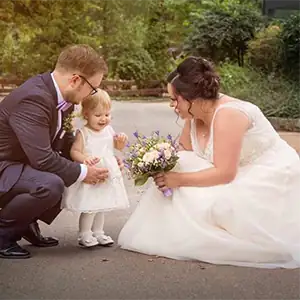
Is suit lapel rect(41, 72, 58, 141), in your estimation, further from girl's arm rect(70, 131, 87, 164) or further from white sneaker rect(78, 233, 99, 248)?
white sneaker rect(78, 233, 99, 248)

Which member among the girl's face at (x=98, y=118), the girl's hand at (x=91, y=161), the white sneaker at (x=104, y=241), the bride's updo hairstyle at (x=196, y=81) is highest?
the bride's updo hairstyle at (x=196, y=81)

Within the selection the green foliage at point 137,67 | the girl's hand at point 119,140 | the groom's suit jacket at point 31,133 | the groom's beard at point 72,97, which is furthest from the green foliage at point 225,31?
the groom's suit jacket at point 31,133

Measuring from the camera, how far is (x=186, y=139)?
468cm

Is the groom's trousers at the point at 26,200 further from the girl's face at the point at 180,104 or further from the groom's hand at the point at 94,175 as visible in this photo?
the girl's face at the point at 180,104

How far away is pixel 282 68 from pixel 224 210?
42.8ft

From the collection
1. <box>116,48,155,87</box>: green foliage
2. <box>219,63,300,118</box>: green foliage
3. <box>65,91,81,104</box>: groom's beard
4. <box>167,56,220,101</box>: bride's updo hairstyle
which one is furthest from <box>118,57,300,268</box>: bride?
<box>116,48,155,87</box>: green foliage

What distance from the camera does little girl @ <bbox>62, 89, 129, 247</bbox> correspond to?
435 centimetres

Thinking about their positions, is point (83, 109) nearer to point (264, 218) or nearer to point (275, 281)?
point (264, 218)

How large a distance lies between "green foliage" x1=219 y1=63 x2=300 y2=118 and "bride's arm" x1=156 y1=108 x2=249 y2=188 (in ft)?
32.9

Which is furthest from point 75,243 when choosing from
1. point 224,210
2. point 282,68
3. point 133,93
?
point 133,93

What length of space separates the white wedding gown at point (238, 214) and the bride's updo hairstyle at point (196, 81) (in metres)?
0.20

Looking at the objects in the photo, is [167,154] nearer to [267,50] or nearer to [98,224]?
[98,224]

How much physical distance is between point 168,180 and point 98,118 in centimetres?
64

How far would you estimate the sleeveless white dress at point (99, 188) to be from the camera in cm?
434
